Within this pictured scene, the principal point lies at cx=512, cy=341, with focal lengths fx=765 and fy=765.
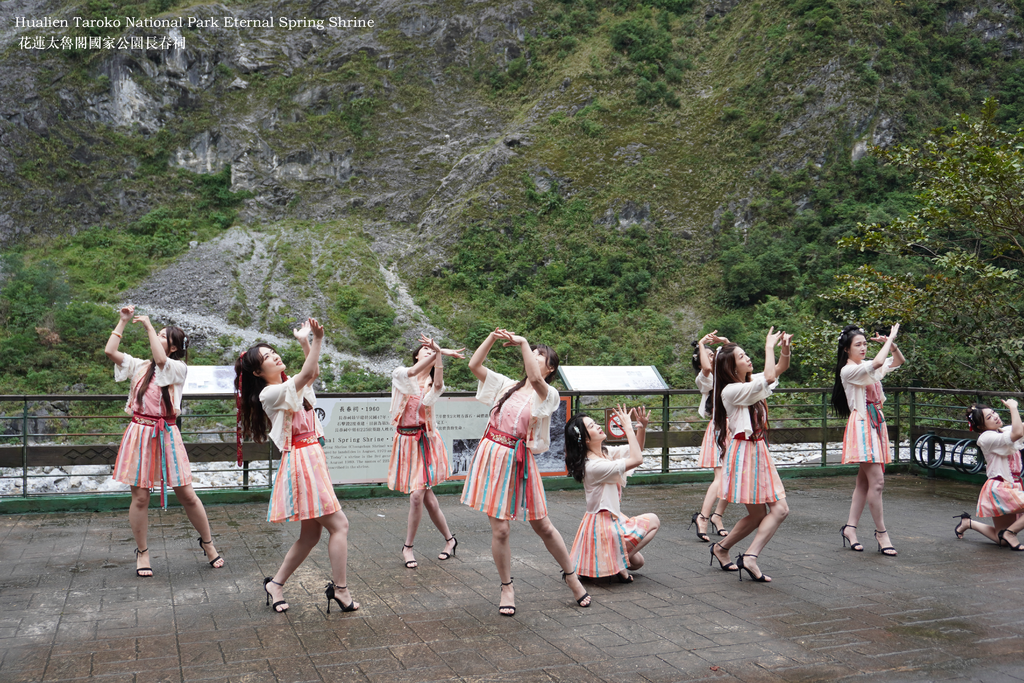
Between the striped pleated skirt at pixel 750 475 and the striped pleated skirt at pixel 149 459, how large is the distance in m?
3.58

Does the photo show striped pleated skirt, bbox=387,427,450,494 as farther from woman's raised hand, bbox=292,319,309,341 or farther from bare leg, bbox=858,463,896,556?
bare leg, bbox=858,463,896,556

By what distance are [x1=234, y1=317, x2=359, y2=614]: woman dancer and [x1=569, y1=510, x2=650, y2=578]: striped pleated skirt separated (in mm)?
1449

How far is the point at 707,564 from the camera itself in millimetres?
5434

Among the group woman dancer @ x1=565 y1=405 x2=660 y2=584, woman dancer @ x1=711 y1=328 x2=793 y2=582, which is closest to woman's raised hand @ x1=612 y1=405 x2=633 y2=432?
woman dancer @ x1=565 y1=405 x2=660 y2=584

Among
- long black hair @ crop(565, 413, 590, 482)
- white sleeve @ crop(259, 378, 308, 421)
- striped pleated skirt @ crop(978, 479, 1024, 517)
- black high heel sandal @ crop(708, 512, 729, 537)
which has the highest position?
white sleeve @ crop(259, 378, 308, 421)

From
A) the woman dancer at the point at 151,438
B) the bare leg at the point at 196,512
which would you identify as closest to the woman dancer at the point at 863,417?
the bare leg at the point at 196,512

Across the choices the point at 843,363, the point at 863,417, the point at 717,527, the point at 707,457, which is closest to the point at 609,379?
the point at 707,457

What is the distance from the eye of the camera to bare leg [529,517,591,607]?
4266mm

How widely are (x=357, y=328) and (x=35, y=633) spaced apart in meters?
31.9

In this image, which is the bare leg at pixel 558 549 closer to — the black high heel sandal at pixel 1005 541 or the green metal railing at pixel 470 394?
the green metal railing at pixel 470 394

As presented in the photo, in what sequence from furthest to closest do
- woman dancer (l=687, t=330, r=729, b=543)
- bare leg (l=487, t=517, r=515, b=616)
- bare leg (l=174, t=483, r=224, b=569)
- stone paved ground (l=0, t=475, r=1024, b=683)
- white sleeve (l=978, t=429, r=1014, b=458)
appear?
woman dancer (l=687, t=330, r=729, b=543)
white sleeve (l=978, t=429, r=1014, b=458)
bare leg (l=174, t=483, r=224, b=569)
bare leg (l=487, t=517, r=515, b=616)
stone paved ground (l=0, t=475, r=1024, b=683)

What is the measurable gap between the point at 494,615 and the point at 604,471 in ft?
3.58

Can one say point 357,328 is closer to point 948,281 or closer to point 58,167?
point 58,167

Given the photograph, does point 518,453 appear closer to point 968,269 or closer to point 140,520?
point 140,520
